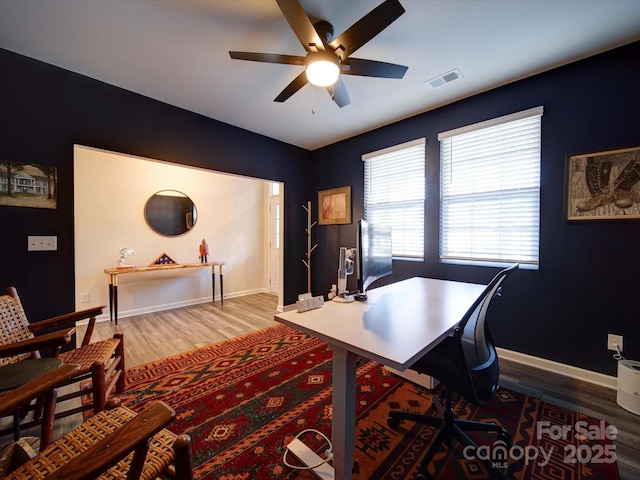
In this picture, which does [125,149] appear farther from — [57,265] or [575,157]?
[575,157]

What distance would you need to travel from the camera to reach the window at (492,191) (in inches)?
88.7

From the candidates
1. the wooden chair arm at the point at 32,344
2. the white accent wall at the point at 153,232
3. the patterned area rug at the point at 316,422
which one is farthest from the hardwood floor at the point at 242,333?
the wooden chair arm at the point at 32,344

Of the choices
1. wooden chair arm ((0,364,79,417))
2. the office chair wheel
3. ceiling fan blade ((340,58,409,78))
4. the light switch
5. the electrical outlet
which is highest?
ceiling fan blade ((340,58,409,78))

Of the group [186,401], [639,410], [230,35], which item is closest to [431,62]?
[230,35]

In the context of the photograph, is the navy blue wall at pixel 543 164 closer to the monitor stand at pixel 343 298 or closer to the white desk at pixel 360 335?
the white desk at pixel 360 335

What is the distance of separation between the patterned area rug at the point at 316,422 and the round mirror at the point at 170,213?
2.50m

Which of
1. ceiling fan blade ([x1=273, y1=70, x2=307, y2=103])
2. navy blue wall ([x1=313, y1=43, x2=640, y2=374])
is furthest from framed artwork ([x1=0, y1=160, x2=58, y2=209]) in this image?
navy blue wall ([x1=313, y1=43, x2=640, y2=374])

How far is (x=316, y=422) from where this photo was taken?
1572 mm

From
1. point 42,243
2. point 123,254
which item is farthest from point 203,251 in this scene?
point 42,243

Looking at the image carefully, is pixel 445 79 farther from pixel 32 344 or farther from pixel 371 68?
pixel 32 344

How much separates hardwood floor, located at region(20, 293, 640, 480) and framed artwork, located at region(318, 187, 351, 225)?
1755 millimetres

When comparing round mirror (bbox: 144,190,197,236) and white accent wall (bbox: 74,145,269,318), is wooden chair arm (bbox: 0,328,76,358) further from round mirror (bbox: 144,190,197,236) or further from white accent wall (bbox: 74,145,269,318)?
round mirror (bbox: 144,190,197,236)

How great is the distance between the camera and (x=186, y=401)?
5.83 feet

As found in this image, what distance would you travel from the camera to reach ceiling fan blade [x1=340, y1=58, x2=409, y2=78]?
163cm
